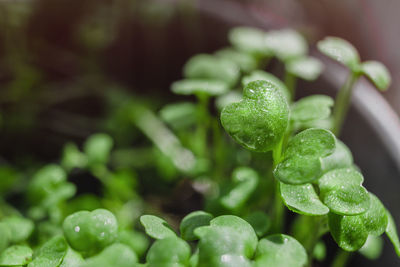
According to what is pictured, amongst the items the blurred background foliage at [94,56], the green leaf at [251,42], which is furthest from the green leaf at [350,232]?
the blurred background foliage at [94,56]

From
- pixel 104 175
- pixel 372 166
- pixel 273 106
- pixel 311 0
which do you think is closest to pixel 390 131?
pixel 372 166

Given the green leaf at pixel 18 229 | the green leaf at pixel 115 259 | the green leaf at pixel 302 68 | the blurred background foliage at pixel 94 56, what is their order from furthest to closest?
the blurred background foliage at pixel 94 56 → the green leaf at pixel 302 68 → the green leaf at pixel 18 229 → the green leaf at pixel 115 259

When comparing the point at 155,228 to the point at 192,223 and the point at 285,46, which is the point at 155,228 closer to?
the point at 192,223

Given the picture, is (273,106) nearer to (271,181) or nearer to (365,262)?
(271,181)

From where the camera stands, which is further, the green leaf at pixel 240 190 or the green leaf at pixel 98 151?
the green leaf at pixel 98 151

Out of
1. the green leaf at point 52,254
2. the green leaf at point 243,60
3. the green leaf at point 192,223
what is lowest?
the green leaf at point 52,254

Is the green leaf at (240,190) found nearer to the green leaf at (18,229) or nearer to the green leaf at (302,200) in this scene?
the green leaf at (302,200)
